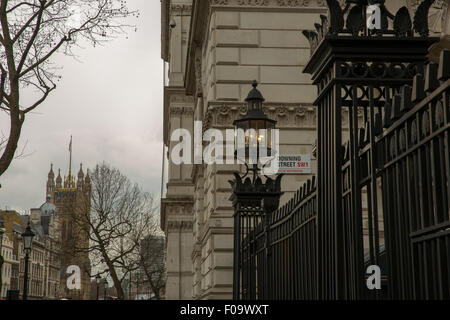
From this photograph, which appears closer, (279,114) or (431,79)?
(431,79)

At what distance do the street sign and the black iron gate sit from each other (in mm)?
10791

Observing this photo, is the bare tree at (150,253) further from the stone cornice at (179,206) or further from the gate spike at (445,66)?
the gate spike at (445,66)

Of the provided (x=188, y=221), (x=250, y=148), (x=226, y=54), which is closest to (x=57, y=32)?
A: (x=226, y=54)

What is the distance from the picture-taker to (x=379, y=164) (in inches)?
180

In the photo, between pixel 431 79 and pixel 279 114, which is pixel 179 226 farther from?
pixel 431 79

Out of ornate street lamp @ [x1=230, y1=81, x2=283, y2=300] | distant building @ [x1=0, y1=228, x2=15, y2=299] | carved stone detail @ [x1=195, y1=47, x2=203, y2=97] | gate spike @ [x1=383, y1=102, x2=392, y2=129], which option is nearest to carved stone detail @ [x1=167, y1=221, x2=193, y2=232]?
carved stone detail @ [x1=195, y1=47, x2=203, y2=97]

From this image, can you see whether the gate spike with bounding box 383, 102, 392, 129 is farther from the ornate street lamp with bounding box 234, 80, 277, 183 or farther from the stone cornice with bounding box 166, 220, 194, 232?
the stone cornice with bounding box 166, 220, 194, 232

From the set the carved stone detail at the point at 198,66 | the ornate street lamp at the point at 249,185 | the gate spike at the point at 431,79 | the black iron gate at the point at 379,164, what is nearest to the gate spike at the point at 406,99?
the black iron gate at the point at 379,164

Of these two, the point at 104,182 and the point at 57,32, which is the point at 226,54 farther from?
the point at 104,182

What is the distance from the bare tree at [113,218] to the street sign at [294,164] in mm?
34364

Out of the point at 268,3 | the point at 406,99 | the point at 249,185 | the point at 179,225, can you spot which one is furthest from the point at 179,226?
the point at 406,99

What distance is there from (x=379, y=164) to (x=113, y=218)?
49438 mm

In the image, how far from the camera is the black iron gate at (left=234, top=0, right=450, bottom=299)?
3676mm

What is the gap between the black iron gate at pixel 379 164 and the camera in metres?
3.68
